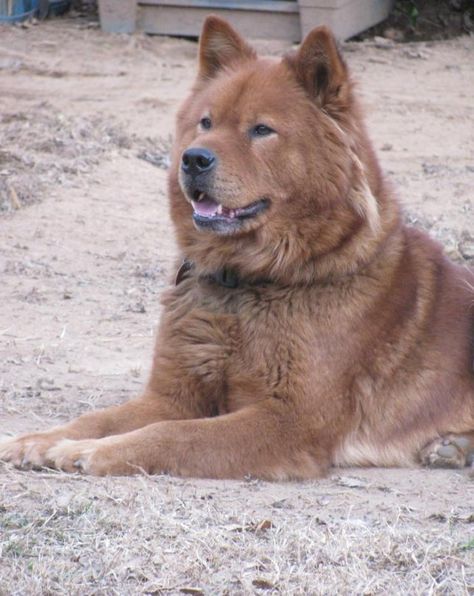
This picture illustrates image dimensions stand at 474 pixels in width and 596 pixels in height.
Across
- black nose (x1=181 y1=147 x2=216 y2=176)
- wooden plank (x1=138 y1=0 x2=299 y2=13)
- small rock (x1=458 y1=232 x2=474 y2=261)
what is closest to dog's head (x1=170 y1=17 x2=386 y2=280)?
black nose (x1=181 y1=147 x2=216 y2=176)

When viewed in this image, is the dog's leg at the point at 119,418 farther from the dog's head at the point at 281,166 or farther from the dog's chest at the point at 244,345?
the dog's head at the point at 281,166

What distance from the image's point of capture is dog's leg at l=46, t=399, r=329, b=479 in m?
4.91

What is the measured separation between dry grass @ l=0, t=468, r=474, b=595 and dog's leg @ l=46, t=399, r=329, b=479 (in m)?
0.14

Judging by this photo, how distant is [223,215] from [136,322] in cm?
222

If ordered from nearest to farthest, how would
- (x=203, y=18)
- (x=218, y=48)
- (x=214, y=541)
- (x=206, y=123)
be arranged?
(x=214, y=541)
(x=206, y=123)
(x=218, y=48)
(x=203, y=18)

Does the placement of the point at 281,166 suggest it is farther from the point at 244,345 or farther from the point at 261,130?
the point at 244,345

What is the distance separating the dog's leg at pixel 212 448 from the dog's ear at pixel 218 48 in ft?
5.06

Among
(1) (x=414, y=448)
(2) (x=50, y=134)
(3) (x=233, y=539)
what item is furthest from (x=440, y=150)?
(3) (x=233, y=539)

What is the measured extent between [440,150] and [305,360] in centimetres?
640

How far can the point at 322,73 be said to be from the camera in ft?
17.0

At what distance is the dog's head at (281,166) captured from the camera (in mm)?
5062

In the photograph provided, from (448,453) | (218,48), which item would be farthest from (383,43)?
(448,453)

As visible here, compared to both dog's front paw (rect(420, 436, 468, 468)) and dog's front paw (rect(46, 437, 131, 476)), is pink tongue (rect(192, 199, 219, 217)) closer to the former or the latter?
dog's front paw (rect(46, 437, 131, 476))

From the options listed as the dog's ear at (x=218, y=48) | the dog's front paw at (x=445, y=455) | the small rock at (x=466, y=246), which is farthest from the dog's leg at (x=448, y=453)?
the small rock at (x=466, y=246)
